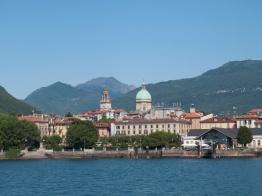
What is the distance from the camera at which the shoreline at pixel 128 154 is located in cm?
11081

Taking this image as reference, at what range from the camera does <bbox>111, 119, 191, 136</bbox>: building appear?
144125mm

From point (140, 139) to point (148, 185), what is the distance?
214ft

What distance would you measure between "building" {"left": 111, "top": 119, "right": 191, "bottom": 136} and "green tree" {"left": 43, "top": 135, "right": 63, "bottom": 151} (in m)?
21.2

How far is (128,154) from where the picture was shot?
115 meters

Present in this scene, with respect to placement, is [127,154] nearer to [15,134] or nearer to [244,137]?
[15,134]

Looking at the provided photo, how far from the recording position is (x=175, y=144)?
124m

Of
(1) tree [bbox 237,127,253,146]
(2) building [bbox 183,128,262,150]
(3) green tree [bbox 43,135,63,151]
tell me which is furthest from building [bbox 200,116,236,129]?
(3) green tree [bbox 43,135,63,151]

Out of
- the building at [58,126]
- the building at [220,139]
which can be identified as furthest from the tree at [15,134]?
the building at [58,126]

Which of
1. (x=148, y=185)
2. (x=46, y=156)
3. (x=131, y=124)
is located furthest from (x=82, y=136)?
(x=148, y=185)

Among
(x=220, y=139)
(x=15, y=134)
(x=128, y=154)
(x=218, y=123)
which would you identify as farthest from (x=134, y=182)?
(x=218, y=123)

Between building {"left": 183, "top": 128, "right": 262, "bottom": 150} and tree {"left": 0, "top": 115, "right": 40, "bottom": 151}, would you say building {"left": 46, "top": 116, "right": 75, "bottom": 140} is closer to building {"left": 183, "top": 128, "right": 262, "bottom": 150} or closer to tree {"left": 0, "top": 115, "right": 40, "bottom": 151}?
building {"left": 183, "top": 128, "right": 262, "bottom": 150}

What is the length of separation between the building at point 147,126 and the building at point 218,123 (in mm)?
2967

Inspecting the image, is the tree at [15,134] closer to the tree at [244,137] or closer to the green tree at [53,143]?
the green tree at [53,143]

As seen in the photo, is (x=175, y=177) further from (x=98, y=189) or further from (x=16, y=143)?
(x=16, y=143)
